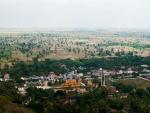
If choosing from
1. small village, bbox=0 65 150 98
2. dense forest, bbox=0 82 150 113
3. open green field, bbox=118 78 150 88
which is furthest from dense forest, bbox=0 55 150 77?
dense forest, bbox=0 82 150 113

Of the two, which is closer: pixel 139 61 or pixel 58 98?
pixel 58 98

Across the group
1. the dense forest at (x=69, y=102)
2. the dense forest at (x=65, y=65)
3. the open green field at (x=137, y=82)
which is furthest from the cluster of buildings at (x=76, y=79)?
the dense forest at (x=69, y=102)

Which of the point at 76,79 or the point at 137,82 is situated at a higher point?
the point at 76,79

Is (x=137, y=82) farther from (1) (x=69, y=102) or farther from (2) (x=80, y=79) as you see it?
(1) (x=69, y=102)

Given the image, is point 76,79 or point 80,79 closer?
point 76,79

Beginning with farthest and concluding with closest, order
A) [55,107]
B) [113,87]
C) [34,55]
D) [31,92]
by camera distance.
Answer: [34,55], [113,87], [31,92], [55,107]

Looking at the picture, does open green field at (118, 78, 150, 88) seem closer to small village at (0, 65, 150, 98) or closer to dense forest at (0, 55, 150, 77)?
small village at (0, 65, 150, 98)

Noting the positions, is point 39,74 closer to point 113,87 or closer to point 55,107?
point 113,87

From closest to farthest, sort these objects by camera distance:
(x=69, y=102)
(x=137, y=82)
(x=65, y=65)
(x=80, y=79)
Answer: (x=69, y=102) → (x=137, y=82) → (x=80, y=79) → (x=65, y=65)

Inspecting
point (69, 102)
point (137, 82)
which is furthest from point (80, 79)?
point (69, 102)

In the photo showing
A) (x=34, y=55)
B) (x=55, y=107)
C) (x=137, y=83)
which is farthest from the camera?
(x=34, y=55)

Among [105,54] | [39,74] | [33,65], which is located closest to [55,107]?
[39,74]
